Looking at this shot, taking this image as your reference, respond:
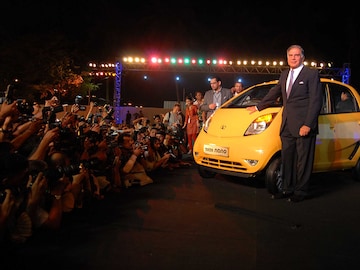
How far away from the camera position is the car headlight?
17.9 feet

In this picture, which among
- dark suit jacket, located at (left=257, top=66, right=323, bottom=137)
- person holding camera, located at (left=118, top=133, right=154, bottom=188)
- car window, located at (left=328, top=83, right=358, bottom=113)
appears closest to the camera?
dark suit jacket, located at (left=257, top=66, right=323, bottom=137)

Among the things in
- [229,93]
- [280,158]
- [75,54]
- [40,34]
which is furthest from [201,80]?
[280,158]

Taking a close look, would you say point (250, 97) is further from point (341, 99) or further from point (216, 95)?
point (216, 95)

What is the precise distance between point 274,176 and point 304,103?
1.06m

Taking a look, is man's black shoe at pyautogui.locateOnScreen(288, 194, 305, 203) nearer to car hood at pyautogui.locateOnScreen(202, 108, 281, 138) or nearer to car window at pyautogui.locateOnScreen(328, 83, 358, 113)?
car hood at pyautogui.locateOnScreen(202, 108, 281, 138)

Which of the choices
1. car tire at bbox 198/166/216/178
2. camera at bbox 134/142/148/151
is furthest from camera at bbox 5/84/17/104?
car tire at bbox 198/166/216/178

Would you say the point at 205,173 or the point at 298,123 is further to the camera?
the point at 205,173

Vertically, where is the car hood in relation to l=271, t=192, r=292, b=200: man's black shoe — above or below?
above

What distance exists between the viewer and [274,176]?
539 centimetres

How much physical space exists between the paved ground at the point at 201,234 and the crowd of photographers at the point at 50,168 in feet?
0.61

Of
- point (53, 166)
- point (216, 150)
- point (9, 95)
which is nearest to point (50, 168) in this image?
point (53, 166)

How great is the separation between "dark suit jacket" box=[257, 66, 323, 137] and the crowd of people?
233 cm

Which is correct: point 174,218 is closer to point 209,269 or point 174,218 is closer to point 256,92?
point 209,269

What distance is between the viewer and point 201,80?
128 ft
